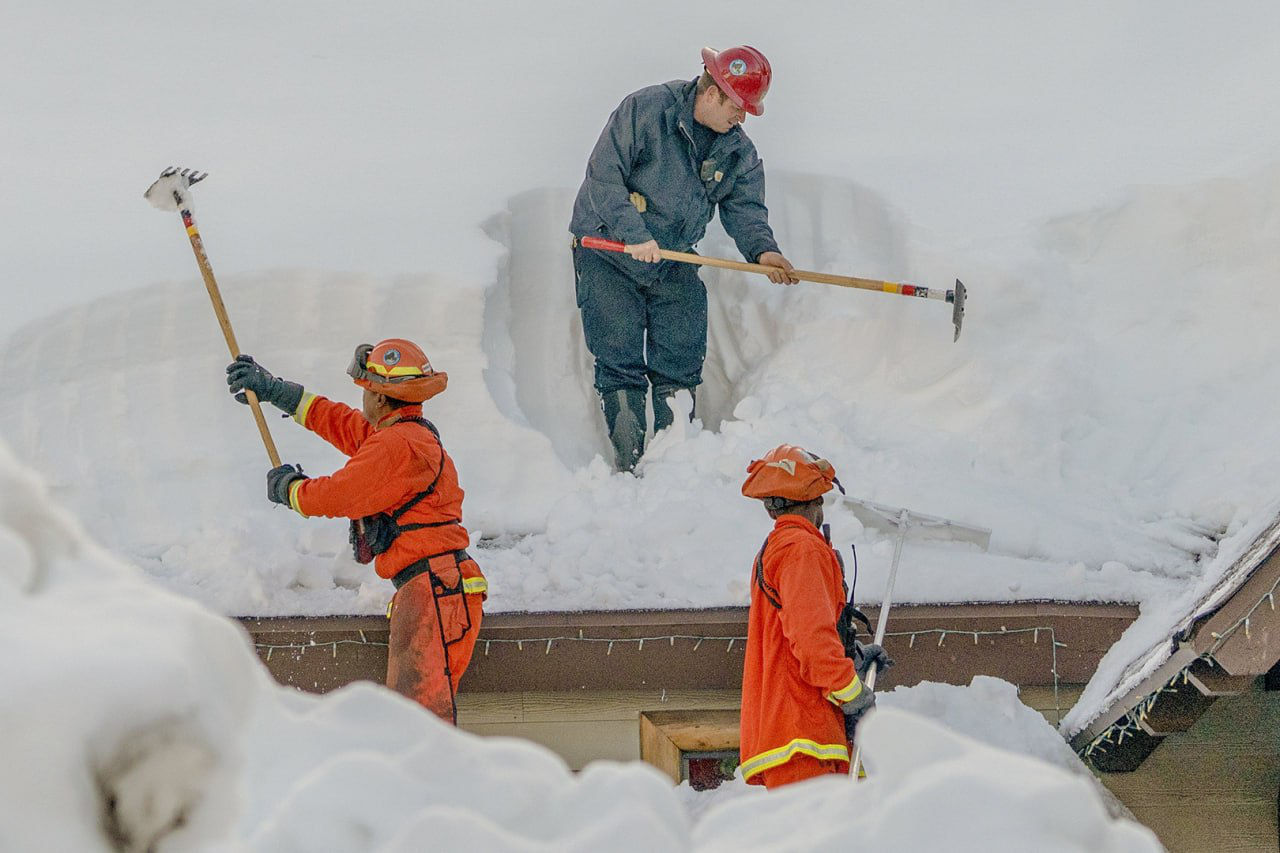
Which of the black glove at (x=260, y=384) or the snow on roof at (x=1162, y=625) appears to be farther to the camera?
the black glove at (x=260, y=384)

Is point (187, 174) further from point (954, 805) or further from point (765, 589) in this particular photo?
point (954, 805)

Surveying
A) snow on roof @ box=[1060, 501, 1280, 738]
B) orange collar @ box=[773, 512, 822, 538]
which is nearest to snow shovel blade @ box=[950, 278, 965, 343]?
snow on roof @ box=[1060, 501, 1280, 738]

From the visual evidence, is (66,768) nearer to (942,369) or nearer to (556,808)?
(556,808)

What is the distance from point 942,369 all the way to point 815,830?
479 cm

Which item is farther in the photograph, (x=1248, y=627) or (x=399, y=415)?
(x=399, y=415)

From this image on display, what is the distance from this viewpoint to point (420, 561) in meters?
4.41

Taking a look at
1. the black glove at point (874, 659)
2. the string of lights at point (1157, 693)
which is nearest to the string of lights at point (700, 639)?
the string of lights at point (1157, 693)

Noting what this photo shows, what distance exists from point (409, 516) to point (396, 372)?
Result: 0.42 metres

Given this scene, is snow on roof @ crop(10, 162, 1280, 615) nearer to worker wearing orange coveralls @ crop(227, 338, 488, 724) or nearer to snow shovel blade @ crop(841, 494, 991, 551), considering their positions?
snow shovel blade @ crop(841, 494, 991, 551)

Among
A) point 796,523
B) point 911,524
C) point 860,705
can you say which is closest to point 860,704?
point 860,705

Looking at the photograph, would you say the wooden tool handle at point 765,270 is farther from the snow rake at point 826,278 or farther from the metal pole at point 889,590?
the metal pole at point 889,590

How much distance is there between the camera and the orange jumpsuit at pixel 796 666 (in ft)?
12.8

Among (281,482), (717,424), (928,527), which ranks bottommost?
(717,424)

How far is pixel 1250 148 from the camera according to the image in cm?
711
